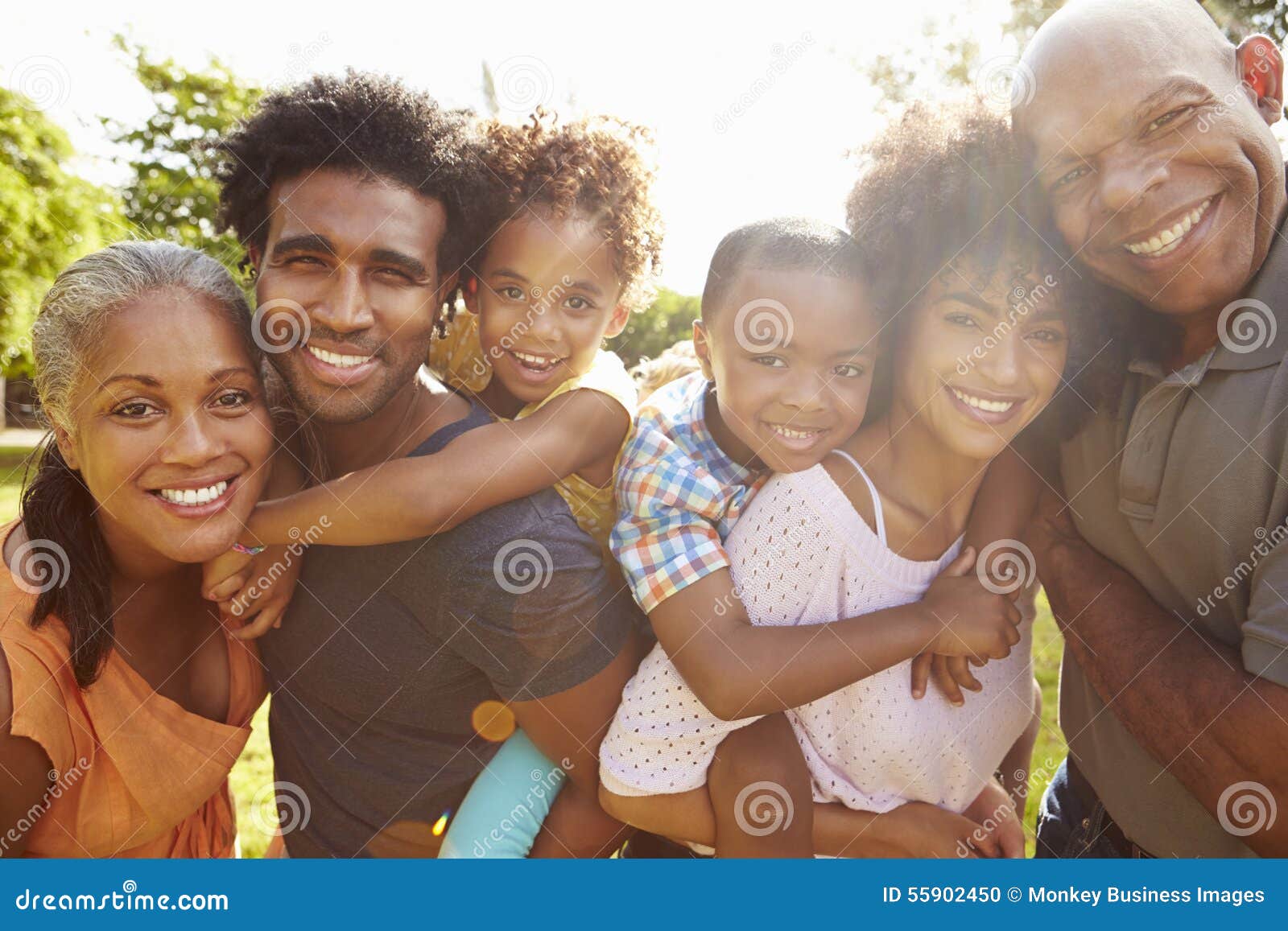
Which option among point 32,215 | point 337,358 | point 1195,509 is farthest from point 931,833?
point 32,215

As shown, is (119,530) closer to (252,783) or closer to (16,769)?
(16,769)

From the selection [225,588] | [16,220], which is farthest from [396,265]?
[16,220]

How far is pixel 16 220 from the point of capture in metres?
10.5

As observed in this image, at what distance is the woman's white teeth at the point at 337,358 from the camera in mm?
2430

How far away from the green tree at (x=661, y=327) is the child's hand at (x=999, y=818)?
9457mm

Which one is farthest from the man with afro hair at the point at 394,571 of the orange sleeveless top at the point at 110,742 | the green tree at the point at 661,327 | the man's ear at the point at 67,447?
the green tree at the point at 661,327

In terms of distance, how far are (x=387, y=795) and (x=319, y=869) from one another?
0.36 meters

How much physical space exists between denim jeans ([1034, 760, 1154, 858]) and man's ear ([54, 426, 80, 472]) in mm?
3129

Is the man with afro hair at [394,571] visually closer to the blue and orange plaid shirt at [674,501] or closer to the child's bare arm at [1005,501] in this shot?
the blue and orange plaid shirt at [674,501]

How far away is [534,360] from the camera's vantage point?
295 centimetres

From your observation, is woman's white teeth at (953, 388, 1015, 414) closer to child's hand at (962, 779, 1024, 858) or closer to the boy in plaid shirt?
the boy in plaid shirt

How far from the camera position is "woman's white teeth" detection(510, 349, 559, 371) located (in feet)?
9.64

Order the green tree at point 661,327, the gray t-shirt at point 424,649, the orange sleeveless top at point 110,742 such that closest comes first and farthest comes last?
1. the orange sleeveless top at point 110,742
2. the gray t-shirt at point 424,649
3. the green tree at point 661,327

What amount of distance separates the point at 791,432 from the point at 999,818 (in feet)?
4.16
